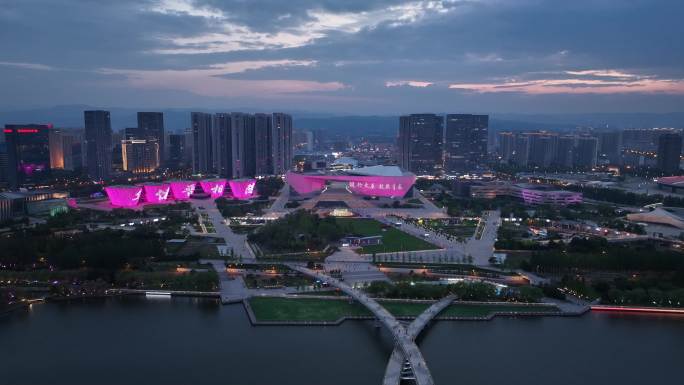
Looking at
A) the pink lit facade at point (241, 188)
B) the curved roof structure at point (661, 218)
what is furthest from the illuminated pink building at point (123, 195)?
the curved roof structure at point (661, 218)

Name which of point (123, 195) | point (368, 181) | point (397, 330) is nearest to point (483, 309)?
point (397, 330)

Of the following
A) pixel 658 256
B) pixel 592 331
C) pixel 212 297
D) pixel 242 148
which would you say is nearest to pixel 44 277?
pixel 212 297

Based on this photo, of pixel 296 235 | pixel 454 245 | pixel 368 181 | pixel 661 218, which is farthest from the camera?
pixel 368 181

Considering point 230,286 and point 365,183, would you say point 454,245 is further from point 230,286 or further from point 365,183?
point 365,183

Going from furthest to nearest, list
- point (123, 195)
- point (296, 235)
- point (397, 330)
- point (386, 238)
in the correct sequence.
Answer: point (123, 195), point (386, 238), point (296, 235), point (397, 330)

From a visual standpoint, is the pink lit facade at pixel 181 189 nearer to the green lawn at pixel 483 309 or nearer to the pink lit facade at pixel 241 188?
the pink lit facade at pixel 241 188
